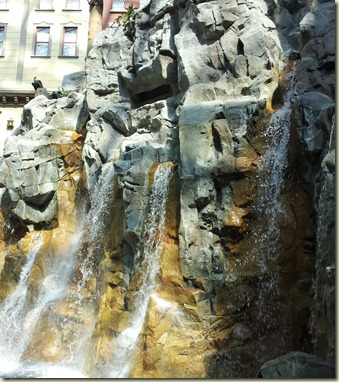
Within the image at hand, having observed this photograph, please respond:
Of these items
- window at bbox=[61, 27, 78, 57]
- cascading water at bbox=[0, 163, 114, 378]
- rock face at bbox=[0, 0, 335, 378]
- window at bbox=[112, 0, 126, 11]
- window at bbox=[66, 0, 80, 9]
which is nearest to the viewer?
rock face at bbox=[0, 0, 335, 378]

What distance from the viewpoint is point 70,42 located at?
104ft

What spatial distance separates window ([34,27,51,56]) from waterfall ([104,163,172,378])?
21073 millimetres

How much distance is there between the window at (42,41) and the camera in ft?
103

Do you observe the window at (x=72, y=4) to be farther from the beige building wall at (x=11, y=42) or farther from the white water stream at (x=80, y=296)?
the white water stream at (x=80, y=296)

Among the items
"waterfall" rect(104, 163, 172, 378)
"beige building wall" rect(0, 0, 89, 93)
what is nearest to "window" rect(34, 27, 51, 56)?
"beige building wall" rect(0, 0, 89, 93)

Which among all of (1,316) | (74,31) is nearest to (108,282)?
(1,316)

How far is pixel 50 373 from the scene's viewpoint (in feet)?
36.4

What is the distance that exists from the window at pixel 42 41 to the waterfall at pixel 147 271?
21073mm

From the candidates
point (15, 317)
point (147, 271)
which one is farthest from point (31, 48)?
point (147, 271)

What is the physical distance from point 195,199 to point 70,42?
22.8m

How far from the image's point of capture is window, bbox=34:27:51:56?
31516mm

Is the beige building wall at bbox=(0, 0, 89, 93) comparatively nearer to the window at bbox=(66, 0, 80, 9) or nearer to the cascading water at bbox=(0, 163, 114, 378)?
the window at bbox=(66, 0, 80, 9)

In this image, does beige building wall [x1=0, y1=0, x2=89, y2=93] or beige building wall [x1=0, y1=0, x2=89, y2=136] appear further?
beige building wall [x1=0, y1=0, x2=89, y2=93]

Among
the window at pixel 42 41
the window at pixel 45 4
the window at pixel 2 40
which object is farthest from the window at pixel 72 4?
the window at pixel 2 40
